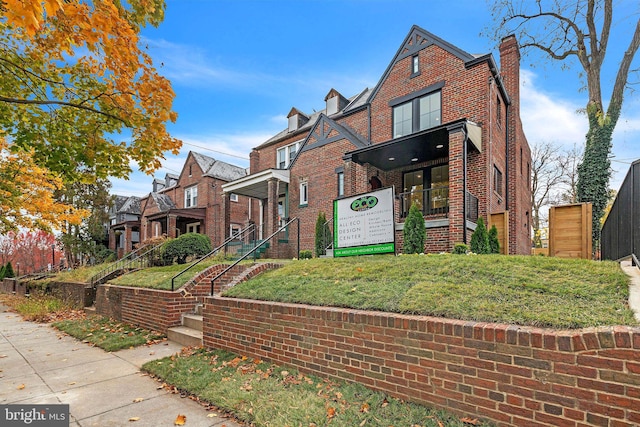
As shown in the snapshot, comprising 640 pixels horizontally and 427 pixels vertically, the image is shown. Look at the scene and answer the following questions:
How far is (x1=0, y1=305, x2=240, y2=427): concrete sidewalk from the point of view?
367 centimetres

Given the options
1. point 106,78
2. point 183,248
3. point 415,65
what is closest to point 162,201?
point 183,248

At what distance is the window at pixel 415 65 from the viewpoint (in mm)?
13359

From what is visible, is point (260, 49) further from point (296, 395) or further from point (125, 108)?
point (296, 395)

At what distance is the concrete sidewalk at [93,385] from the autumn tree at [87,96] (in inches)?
130

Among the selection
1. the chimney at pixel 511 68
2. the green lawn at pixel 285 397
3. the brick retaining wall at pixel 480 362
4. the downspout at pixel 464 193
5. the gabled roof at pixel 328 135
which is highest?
the chimney at pixel 511 68

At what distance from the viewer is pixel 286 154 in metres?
20.5

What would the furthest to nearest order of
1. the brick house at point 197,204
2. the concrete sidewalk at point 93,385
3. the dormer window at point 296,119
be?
the brick house at point 197,204, the dormer window at point 296,119, the concrete sidewalk at point 93,385

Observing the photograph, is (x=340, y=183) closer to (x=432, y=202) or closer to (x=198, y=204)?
(x=432, y=202)

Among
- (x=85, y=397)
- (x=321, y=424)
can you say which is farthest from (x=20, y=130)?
(x=321, y=424)

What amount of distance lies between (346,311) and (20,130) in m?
6.29

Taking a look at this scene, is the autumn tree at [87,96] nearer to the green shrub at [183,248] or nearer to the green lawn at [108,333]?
the green lawn at [108,333]

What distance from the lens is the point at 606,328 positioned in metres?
2.58

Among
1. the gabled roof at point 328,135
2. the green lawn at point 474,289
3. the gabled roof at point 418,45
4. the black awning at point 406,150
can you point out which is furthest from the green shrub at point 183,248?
the gabled roof at point 418,45

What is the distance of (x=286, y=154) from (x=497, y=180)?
12.0 m
